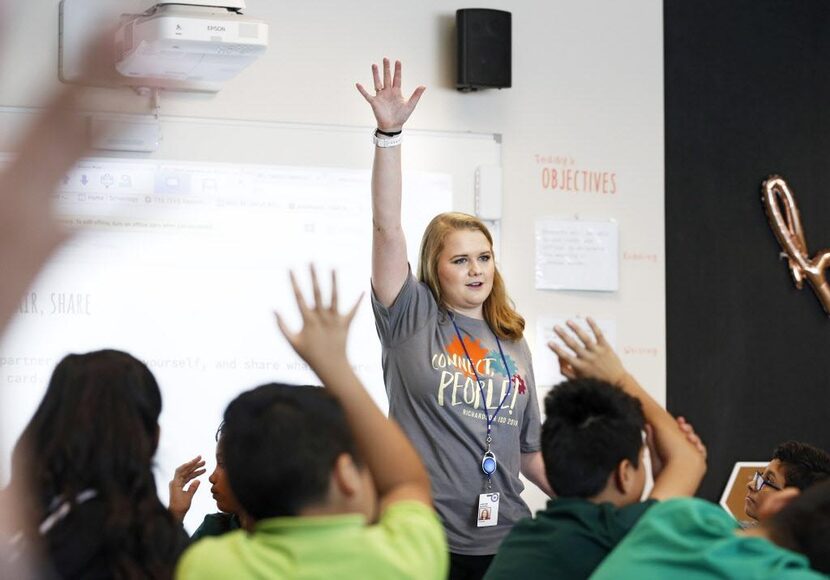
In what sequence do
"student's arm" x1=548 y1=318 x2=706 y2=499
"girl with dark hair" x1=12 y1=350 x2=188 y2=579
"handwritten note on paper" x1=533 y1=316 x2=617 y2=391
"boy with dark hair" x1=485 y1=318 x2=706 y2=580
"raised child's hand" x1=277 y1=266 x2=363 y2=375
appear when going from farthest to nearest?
1. "handwritten note on paper" x1=533 y1=316 x2=617 y2=391
2. "student's arm" x1=548 y1=318 x2=706 y2=499
3. "boy with dark hair" x1=485 y1=318 x2=706 y2=580
4. "girl with dark hair" x1=12 y1=350 x2=188 y2=579
5. "raised child's hand" x1=277 y1=266 x2=363 y2=375

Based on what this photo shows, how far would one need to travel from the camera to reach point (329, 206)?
427cm

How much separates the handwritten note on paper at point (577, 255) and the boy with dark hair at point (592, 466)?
2.68 metres

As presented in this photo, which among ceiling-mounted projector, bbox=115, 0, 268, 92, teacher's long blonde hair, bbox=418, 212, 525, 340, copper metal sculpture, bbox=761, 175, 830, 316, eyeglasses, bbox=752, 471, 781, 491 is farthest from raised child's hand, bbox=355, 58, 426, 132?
copper metal sculpture, bbox=761, 175, 830, 316

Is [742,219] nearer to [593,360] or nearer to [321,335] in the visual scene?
[593,360]

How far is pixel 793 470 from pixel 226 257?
2.23 m

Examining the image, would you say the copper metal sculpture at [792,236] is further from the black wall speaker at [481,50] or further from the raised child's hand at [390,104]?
the raised child's hand at [390,104]

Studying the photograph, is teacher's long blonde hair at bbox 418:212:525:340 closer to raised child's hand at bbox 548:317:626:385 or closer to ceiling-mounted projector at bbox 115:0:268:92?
raised child's hand at bbox 548:317:626:385

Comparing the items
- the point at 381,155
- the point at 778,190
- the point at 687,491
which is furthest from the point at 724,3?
the point at 687,491

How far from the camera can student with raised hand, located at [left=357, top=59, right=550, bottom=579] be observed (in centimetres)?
257

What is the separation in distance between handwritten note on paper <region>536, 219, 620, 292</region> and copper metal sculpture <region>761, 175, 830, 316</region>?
80 centimetres

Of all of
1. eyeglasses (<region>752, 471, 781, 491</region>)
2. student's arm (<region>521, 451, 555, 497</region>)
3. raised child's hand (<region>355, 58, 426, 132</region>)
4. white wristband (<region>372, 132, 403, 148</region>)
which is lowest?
eyeglasses (<region>752, 471, 781, 491</region>)

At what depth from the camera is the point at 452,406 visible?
258 cm

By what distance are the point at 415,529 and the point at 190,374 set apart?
284 cm

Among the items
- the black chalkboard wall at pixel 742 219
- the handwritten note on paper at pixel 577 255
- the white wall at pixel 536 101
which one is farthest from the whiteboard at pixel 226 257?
the black chalkboard wall at pixel 742 219
